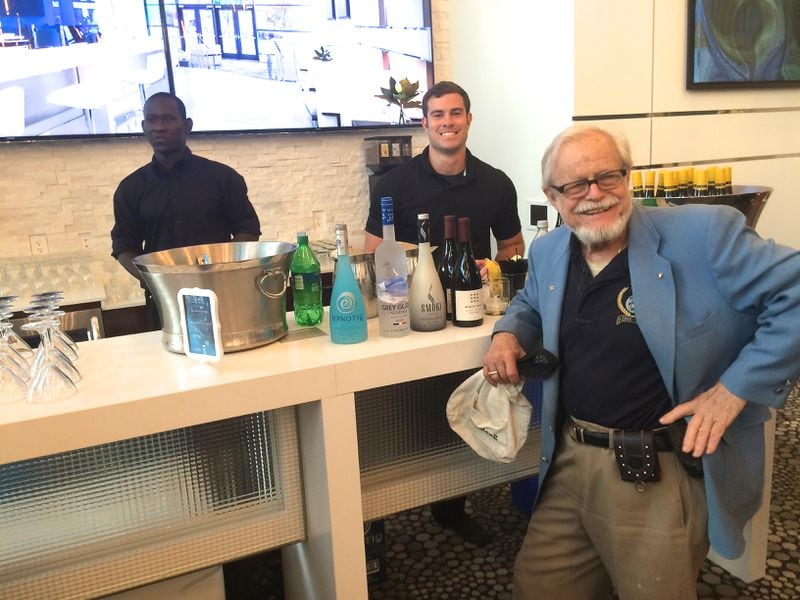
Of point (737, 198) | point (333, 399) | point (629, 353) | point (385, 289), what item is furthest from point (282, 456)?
point (737, 198)

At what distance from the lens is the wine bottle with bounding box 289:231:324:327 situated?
1755 mm

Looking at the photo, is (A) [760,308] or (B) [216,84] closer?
(A) [760,308]

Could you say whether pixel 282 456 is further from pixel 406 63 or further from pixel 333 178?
pixel 406 63

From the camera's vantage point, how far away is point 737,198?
2463mm

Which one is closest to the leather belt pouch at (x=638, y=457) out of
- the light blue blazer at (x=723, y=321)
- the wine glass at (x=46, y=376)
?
the light blue blazer at (x=723, y=321)

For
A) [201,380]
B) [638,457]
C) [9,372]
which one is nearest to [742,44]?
[638,457]

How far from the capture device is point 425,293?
1.71 metres

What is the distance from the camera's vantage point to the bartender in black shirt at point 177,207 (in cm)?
289

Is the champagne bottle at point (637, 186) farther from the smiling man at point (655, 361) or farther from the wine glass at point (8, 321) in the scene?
the wine glass at point (8, 321)

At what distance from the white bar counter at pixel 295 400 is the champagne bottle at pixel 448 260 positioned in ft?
0.28

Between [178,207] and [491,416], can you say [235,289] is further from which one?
[178,207]

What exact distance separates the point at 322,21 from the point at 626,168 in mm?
2966

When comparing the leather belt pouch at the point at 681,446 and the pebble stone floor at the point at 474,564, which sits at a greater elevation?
the leather belt pouch at the point at 681,446

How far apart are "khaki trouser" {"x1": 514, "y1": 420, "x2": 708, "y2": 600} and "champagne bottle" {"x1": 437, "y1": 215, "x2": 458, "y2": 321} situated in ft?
1.51
